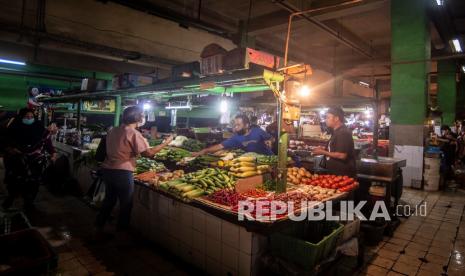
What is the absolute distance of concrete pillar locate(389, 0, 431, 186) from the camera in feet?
32.1

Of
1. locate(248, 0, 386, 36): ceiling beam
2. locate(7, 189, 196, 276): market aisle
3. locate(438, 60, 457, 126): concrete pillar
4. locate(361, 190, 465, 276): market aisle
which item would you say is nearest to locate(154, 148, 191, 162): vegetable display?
locate(7, 189, 196, 276): market aisle

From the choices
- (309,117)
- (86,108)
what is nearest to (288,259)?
(86,108)

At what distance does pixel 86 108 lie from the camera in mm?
10602

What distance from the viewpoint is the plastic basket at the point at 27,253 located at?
10.3 feet

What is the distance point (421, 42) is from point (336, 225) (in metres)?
9.03

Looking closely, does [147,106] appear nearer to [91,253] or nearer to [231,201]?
[91,253]

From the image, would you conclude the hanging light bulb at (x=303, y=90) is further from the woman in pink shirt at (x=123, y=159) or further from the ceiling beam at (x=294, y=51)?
the ceiling beam at (x=294, y=51)

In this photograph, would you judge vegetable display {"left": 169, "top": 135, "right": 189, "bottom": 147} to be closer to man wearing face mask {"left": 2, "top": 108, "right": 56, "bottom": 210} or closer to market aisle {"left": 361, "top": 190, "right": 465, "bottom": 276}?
man wearing face mask {"left": 2, "top": 108, "right": 56, "bottom": 210}

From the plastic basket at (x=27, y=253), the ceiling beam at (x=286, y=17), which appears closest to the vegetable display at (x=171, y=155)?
the plastic basket at (x=27, y=253)

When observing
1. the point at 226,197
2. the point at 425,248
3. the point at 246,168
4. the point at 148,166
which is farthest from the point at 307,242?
the point at 148,166

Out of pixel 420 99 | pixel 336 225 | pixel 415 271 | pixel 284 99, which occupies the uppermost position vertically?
pixel 420 99

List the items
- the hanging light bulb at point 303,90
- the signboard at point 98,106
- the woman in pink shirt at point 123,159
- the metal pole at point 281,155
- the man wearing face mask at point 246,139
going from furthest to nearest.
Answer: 1. the signboard at point 98,106
2. the man wearing face mask at point 246,139
3. the woman in pink shirt at point 123,159
4. the hanging light bulb at point 303,90
5. the metal pole at point 281,155

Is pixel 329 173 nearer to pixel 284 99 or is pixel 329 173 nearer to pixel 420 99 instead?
pixel 284 99

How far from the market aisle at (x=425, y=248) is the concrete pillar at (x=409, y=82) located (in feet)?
9.48
